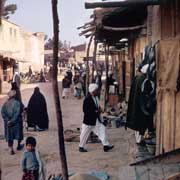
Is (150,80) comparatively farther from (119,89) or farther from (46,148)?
(119,89)

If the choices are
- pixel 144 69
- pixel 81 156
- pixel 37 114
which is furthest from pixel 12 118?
pixel 144 69

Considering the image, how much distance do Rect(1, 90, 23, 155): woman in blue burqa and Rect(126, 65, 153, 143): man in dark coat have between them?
3.17 m

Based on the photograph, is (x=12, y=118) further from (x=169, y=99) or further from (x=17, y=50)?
(x=17, y=50)

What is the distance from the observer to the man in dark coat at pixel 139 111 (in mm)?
7082

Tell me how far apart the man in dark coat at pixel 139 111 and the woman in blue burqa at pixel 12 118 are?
3.17 meters

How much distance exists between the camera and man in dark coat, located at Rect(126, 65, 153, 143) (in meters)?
7.08

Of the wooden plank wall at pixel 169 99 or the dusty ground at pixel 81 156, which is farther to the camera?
the dusty ground at pixel 81 156

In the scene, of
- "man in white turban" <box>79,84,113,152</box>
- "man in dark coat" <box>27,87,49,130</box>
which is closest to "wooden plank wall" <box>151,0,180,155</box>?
"man in white turban" <box>79,84,113,152</box>

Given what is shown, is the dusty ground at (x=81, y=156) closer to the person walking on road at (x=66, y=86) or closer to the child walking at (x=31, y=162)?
the child walking at (x=31, y=162)

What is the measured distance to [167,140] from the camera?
662 cm

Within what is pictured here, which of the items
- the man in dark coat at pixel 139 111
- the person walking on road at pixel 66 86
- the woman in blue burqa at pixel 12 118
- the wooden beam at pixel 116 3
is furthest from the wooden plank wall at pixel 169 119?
the person walking on road at pixel 66 86

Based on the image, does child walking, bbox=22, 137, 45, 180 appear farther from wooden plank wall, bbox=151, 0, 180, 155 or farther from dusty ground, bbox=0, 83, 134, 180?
wooden plank wall, bbox=151, 0, 180, 155

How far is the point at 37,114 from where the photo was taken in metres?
13.0

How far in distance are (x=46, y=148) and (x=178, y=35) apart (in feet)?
15.8
